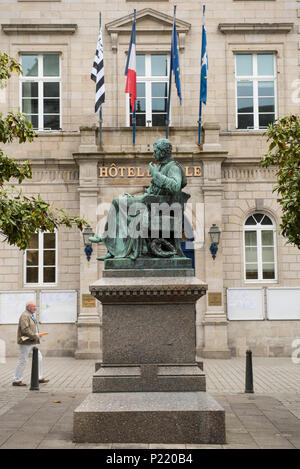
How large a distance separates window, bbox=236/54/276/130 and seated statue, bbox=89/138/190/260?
36.5ft

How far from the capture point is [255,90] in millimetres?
19188

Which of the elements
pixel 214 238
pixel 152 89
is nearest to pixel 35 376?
pixel 214 238

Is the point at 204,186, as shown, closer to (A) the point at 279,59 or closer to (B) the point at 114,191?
(B) the point at 114,191

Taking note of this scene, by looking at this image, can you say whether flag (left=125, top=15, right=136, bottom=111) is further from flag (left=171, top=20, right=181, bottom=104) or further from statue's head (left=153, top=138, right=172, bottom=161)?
statue's head (left=153, top=138, right=172, bottom=161)

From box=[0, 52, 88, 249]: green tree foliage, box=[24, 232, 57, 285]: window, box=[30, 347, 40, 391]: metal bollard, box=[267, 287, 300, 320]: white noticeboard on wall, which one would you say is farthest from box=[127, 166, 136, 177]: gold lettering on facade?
box=[30, 347, 40, 391]: metal bollard

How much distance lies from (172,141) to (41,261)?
5.68 meters

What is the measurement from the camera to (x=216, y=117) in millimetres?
18844

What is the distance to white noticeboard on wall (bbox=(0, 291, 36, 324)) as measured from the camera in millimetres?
17969

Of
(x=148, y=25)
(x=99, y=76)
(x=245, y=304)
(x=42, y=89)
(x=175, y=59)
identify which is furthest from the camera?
(x=42, y=89)

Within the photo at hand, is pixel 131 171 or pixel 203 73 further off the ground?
pixel 203 73

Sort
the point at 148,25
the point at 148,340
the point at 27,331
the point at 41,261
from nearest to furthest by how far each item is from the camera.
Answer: the point at 148,340 → the point at 27,331 → the point at 41,261 → the point at 148,25

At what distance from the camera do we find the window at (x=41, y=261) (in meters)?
18.4

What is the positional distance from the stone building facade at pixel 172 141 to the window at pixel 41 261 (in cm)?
4

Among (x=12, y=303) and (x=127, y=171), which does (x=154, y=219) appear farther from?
(x=12, y=303)
